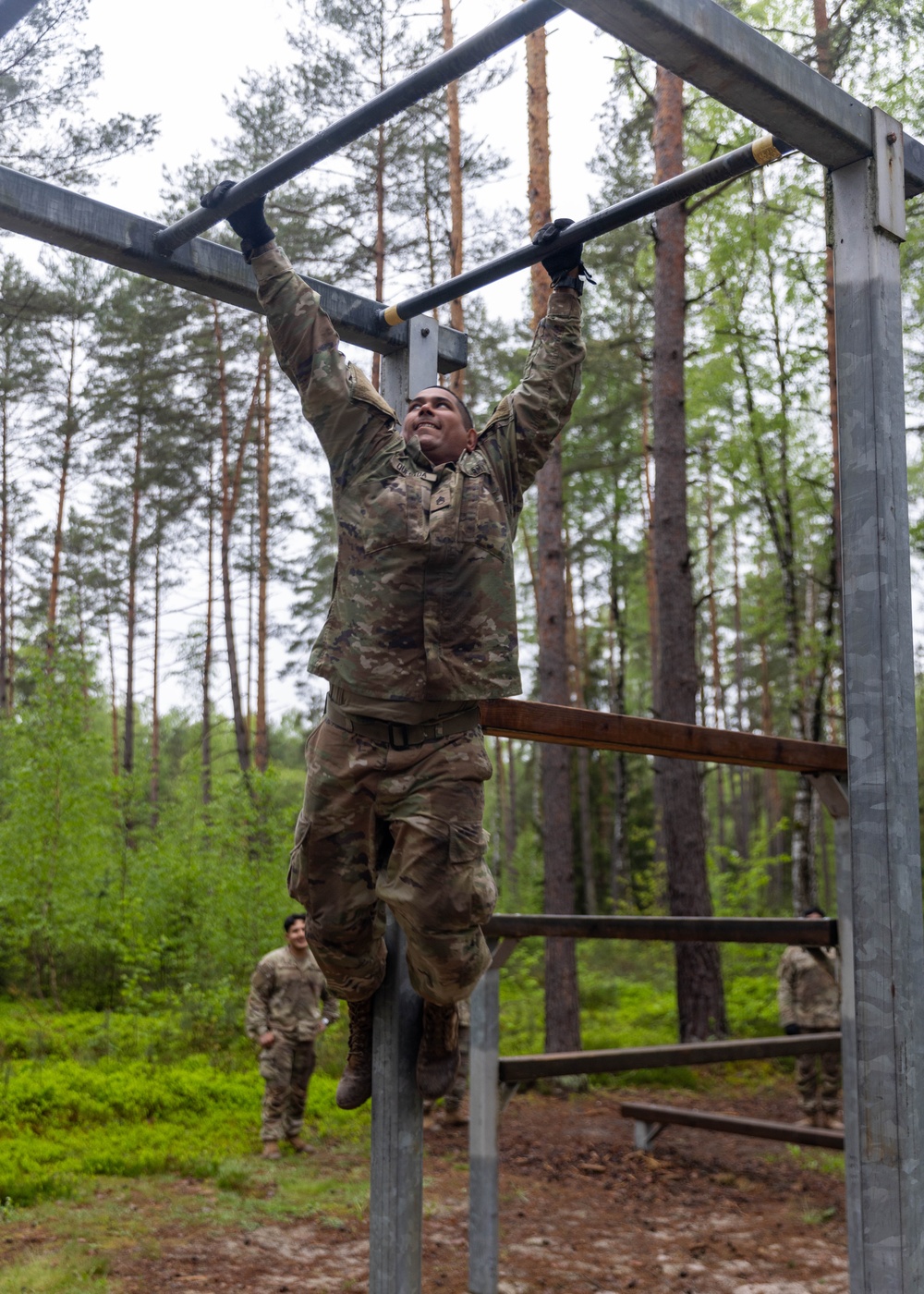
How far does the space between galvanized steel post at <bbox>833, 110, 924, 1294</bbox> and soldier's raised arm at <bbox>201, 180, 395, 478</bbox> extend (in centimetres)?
104

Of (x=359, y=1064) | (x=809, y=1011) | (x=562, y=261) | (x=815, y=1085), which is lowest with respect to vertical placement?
(x=815, y=1085)

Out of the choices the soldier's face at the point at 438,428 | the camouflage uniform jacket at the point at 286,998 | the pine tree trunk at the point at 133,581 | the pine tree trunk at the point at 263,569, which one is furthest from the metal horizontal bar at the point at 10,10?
the pine tree trunk at the point at 133,581

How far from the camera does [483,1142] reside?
4.31 meters

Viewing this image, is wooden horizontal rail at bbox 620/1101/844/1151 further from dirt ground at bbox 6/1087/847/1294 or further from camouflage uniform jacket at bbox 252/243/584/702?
camouflage uniform jacket at bbox 252/243/584/702

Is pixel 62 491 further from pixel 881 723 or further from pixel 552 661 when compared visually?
pixel 881 723

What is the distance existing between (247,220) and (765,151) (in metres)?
1.08

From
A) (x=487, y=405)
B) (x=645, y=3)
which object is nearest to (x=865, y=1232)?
(x=645, y=3)

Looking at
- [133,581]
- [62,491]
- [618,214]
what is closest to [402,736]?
[618,214]

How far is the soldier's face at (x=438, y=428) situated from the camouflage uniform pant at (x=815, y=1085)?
24.2ft

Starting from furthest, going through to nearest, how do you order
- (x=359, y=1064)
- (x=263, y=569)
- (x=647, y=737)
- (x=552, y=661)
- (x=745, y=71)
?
(x=263, y=569), (x=552, y=661), (x=647, y=737), (x=359, y=1064), (x=745, y=71)

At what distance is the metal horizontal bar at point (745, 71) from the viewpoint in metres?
1.79

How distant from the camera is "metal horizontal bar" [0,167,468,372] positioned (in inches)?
95.8

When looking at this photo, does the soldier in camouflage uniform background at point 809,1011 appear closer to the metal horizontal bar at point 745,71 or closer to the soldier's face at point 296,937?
the soldier's face at point 296,937

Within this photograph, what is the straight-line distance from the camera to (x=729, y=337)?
54.0ft
